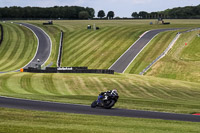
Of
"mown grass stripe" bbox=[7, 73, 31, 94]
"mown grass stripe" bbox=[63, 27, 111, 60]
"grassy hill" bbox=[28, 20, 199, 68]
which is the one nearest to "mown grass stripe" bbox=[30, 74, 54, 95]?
"mown grass stripe" bbox=[7, 73, 31, 94]

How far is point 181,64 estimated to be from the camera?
69.2m

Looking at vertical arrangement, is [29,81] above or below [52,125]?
below

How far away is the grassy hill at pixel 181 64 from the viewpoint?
212 ft

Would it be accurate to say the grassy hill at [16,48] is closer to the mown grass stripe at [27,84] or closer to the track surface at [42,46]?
the track surface at [42,46]

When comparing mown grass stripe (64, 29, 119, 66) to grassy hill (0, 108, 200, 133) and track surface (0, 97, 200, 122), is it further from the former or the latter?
grassy hill (0, 108, 200, 133)

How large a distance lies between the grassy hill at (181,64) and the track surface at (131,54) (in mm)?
7600

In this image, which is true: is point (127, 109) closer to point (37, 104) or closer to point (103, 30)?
point (37, 104)

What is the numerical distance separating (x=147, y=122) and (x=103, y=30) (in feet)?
315

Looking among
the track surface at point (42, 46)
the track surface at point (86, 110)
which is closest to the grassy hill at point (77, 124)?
the track surface at point (86, 110)

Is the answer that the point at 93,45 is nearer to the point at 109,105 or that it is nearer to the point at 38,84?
the point at 38,84

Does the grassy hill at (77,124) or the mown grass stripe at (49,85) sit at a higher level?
the grassy hill at (77,124)

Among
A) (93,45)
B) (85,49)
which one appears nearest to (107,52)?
(85,49)

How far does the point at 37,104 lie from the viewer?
81.8 ft

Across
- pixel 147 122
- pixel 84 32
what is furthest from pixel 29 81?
pixel 84 32
